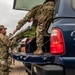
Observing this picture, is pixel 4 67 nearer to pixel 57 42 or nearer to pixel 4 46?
pixel 4 46

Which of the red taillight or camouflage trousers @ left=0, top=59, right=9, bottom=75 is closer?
the red taillight

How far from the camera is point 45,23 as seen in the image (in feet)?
14.8

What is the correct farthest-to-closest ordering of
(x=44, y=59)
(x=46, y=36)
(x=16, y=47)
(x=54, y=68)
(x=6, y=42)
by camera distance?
(x=6, y=42) → (x=16, y=47) → (x=46, y=36) → (x=44, y=59) → (x=54, y=68)

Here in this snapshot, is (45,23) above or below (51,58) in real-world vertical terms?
above

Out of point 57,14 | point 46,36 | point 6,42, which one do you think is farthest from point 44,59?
point 6,42

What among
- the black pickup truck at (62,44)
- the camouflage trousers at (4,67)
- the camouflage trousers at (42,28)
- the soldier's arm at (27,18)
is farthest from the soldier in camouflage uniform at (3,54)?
the black pickup truck at (62,44)

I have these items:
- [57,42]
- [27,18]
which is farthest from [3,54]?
[57,42]

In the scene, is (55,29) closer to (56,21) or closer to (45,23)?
(56,21)

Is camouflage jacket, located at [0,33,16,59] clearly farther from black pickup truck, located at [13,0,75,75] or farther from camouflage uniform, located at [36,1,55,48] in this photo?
black pickup truck, located at [13,0,75,75]

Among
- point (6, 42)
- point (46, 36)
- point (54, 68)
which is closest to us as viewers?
point (54, 68)

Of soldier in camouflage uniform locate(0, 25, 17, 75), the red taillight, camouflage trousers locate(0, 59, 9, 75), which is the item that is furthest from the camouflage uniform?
camouflage trousers locate(0, 59, 9, 75)

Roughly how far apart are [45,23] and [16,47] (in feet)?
7.65

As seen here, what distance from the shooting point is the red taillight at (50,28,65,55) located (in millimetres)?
3800

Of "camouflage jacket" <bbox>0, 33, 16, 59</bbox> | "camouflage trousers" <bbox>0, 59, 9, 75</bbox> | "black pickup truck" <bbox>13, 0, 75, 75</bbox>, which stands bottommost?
"camouflage trousers" <bbox>0, 59, 9, 75</bbox>
